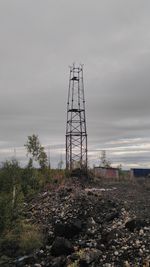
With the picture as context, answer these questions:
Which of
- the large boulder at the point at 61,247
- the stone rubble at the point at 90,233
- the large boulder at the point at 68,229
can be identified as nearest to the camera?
the stone rubble at the point at 90,233

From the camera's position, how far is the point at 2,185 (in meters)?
24.1

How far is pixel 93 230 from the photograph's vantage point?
17344 mm

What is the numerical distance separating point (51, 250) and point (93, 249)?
206cm

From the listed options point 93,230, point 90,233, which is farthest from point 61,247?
point 93,230

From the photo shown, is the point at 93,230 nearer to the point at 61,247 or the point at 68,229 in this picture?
the point at 68,229

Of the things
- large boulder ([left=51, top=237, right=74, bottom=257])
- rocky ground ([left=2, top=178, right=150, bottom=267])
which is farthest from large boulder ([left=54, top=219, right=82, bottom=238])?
large boulder ([left=51, top=237, right=74, bottom=257])

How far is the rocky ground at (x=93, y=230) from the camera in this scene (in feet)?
48.1

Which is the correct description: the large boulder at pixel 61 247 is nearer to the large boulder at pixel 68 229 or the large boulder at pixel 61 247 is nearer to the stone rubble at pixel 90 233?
the stone rubble at pixel 90 233

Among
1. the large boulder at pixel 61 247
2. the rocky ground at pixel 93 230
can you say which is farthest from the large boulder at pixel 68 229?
the large boulder at pixel 61 247

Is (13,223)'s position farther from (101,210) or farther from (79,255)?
(79,255)

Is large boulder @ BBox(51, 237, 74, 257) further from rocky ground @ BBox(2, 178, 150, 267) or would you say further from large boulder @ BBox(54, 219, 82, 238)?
large boulder @ BBox(54, 219, 82, 238)

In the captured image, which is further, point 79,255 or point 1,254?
point 1,254

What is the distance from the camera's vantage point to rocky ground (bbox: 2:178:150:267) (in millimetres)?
14664

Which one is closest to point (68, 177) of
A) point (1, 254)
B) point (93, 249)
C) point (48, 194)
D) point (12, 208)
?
point (48, 194)
